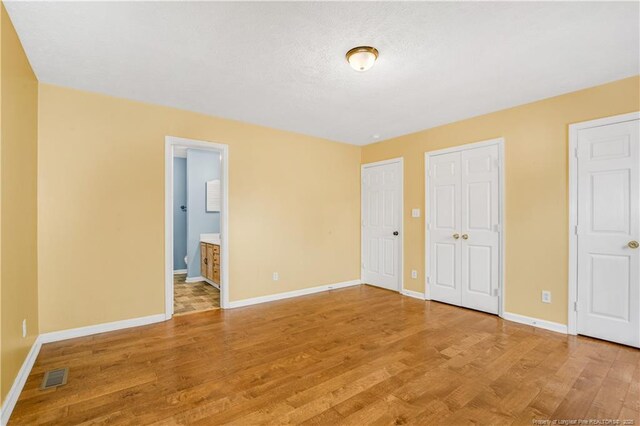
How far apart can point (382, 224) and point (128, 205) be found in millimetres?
3762

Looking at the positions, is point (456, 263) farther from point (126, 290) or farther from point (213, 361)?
point (126, 290)

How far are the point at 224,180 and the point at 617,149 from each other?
14.4 feet

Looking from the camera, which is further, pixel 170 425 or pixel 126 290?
pixel 126 290

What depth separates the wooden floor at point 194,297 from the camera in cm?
409

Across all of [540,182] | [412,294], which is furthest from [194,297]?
[540,182]

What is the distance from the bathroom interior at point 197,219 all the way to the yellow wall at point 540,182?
4.40 metres

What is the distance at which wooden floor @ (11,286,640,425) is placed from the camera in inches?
74.5

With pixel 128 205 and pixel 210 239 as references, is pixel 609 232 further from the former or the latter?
pixel 210 239

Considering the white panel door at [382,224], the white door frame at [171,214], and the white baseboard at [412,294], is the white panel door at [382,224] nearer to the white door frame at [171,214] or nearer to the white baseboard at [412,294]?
the white baseboard at [412,294]

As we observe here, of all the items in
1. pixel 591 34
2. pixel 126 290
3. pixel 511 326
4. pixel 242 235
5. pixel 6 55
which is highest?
pixel 591 34

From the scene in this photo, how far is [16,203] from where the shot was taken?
2.24 m

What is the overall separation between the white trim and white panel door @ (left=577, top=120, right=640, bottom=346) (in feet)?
15.5

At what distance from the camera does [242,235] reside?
4.24m

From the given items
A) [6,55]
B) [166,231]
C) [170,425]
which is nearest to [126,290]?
[166,231]
